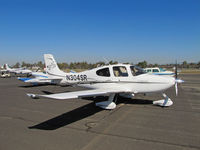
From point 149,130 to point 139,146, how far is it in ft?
3.56

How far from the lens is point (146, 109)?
6805 mm

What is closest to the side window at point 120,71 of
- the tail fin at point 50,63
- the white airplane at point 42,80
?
the white airplane at point 42,80

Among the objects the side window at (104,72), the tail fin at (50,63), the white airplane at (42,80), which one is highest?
the tail fin at (50,63)

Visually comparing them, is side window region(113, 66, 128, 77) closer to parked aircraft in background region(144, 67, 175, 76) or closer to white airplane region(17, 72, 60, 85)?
white airplane region(17, 72, 60, 85)

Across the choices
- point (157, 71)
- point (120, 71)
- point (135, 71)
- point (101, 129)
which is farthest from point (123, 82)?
point (157, 71)

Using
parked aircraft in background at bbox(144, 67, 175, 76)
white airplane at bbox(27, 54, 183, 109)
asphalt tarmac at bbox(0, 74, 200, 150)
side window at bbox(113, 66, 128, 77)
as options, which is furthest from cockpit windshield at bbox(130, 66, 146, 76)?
parked aircraft in background at bbox(144, 67, 175, 76)

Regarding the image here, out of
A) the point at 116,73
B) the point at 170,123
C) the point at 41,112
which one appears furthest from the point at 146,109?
the point at 41,112

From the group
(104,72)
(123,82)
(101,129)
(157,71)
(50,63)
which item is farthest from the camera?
(157,71)

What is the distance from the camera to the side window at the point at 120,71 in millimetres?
7355

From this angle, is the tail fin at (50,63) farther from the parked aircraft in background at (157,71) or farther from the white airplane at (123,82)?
the parked aircraft in background at (157,71)

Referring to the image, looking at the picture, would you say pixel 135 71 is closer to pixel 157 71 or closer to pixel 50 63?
pixel 50 63

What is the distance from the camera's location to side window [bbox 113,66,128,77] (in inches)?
290

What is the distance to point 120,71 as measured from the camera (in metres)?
7.43

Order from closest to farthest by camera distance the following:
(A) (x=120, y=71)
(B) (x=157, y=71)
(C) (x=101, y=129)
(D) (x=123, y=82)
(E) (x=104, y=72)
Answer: (C) (x=101, y=129) < (D) (x=123, y=82) < (A) (x=120, y=71) < (E) (x=104, y=72) < (B) (x=157, y=71)
